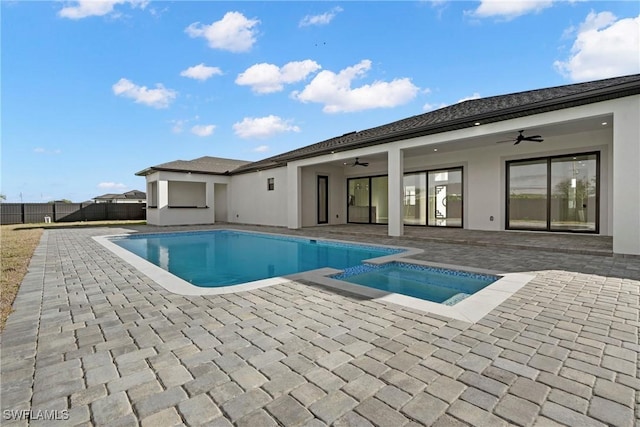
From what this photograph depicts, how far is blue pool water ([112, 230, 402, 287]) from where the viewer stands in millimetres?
6148

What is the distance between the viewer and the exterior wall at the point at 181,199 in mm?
15664

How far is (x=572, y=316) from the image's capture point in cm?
293

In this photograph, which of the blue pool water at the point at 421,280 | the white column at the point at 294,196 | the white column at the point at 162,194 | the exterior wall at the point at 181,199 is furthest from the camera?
the exterior wall at the point at 181,199

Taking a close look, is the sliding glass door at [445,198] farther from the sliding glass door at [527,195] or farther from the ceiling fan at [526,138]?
the ceiling fan at [526,138]

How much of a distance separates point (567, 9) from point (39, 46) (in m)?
18.1

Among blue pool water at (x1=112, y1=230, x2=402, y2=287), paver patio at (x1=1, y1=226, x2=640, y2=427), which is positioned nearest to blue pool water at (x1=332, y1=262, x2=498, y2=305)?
paver patio at (x1=1, y1=226, x2=640, y2=427)

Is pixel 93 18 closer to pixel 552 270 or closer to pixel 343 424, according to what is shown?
pixel 343 424

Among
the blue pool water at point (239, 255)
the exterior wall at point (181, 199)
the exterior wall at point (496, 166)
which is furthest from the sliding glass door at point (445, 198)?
the exterior wall at point (181, 199)

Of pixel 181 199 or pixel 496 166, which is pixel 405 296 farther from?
pixel 181 199

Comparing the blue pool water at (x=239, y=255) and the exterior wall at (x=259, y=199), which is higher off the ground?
the exterior wall at (x=259, y=199)

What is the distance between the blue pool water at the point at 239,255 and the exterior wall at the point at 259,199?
10.2 ft

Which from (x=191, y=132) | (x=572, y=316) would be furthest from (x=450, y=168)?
(x=191, y=132)

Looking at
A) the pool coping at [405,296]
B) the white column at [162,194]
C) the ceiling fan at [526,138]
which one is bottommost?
the pool coping at [405,296]

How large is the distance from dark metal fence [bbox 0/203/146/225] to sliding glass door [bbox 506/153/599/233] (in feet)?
73.8
